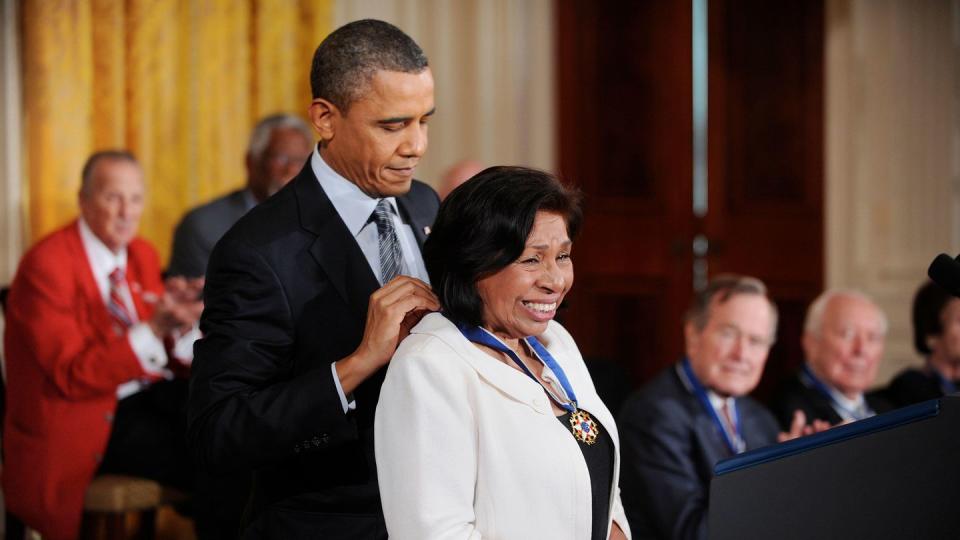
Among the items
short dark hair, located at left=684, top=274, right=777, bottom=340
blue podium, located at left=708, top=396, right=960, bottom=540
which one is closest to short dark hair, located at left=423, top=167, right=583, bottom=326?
blue podium, located at left=708, top=396, right=960, bottom=540

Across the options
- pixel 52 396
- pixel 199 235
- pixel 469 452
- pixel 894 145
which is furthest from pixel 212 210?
pixel 894 145

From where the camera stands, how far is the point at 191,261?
3979 mm

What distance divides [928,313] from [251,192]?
7.67ft

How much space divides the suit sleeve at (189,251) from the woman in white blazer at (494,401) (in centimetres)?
225

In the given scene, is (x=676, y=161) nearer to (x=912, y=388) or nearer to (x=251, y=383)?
(x=912, y=388)

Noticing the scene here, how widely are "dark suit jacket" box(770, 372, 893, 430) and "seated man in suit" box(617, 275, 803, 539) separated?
33 centimetres

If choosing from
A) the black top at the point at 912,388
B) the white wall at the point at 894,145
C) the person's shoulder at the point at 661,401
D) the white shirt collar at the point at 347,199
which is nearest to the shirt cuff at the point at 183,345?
the person's shoulder at the point at 661,401

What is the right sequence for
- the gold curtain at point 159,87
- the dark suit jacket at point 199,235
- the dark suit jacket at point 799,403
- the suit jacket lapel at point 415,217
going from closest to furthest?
the suit jacket lapel at point 415,217
the dark suit jacket at point 799,403
the dark suit jacket at point 199,235
the gold curtain at point 159,87

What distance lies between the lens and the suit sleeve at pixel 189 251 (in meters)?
3.96

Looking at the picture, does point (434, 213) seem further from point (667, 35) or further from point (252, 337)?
point (667, 35)

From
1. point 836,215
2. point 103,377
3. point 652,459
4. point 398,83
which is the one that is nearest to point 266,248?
point 398,83

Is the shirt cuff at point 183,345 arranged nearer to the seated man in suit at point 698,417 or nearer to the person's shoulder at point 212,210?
the person's shoulder at point 212,210

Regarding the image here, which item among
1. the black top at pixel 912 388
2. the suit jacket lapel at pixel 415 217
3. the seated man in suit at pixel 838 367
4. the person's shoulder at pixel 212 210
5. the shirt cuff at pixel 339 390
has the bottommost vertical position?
the black top at pixel 912 388

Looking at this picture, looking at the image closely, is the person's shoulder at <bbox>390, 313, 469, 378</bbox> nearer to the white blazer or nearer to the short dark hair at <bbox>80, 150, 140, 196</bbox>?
the white blazer
